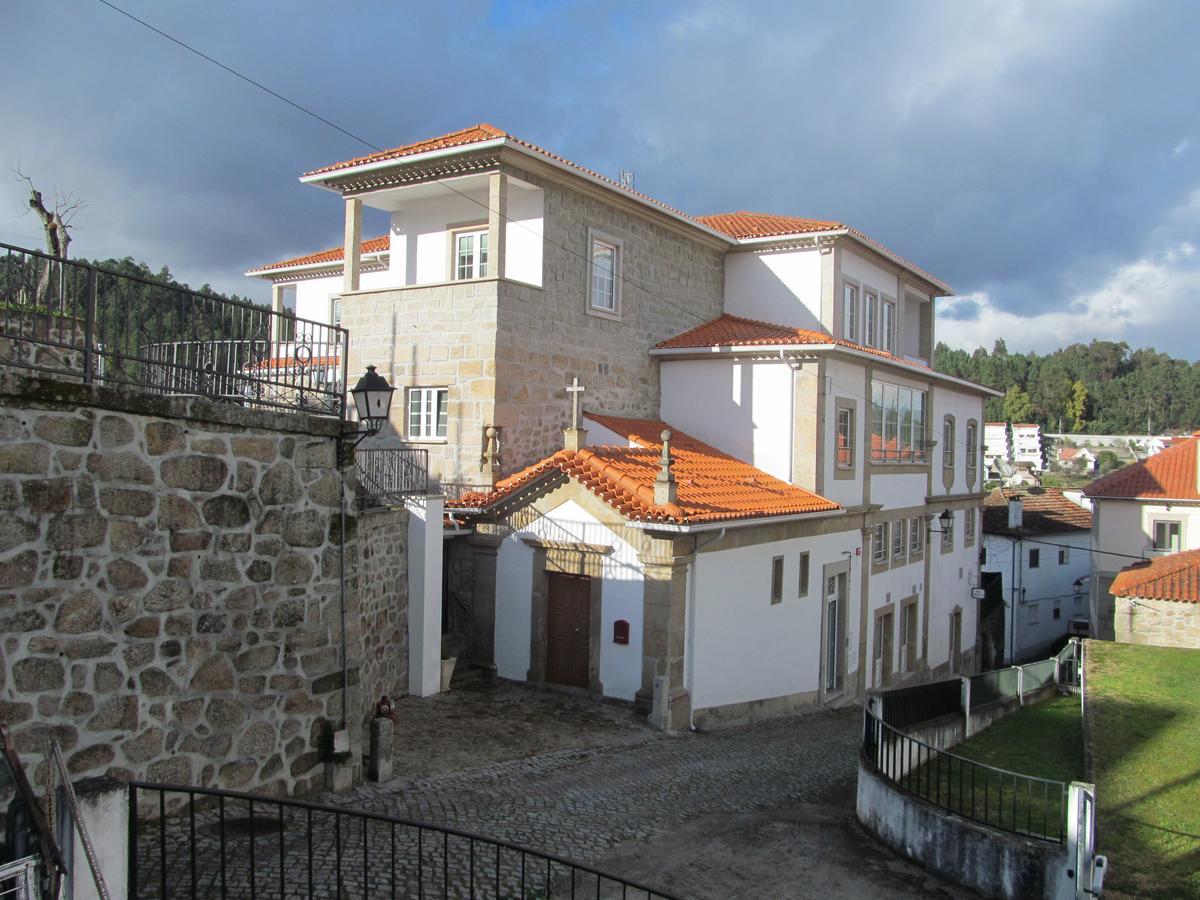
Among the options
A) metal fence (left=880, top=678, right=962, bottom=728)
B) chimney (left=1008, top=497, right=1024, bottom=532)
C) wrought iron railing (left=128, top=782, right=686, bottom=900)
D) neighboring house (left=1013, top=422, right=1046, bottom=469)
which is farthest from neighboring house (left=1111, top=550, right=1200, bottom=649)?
neighboring house (left=1013, top=422, right=1046, bottom=469)

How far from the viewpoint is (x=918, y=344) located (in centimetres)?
2719

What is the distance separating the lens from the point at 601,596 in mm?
14172

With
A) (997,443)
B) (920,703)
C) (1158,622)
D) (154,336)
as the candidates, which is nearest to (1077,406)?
(997,443)

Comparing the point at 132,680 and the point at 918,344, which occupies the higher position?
the point at 918,344

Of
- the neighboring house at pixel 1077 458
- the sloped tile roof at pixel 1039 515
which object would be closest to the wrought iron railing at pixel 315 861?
the sloped tile roof at pixel 1039 515

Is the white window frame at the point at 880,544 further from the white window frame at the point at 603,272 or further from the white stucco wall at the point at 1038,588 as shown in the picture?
the white stucco wall at the point at 1038,588

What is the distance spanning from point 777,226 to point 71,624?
61.0 feet

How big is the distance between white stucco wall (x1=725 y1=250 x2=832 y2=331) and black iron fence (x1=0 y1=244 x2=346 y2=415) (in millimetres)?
14462

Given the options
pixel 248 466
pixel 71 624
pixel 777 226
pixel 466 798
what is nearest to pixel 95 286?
pixel 248 466

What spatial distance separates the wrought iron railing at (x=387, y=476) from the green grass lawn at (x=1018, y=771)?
7272 mm

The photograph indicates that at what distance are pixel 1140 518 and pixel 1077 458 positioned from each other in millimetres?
62881

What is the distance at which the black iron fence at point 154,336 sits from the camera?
20.0 ft

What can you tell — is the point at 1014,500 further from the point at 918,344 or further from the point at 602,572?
the point at 602,572

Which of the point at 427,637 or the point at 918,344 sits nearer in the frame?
the point at 427,637
